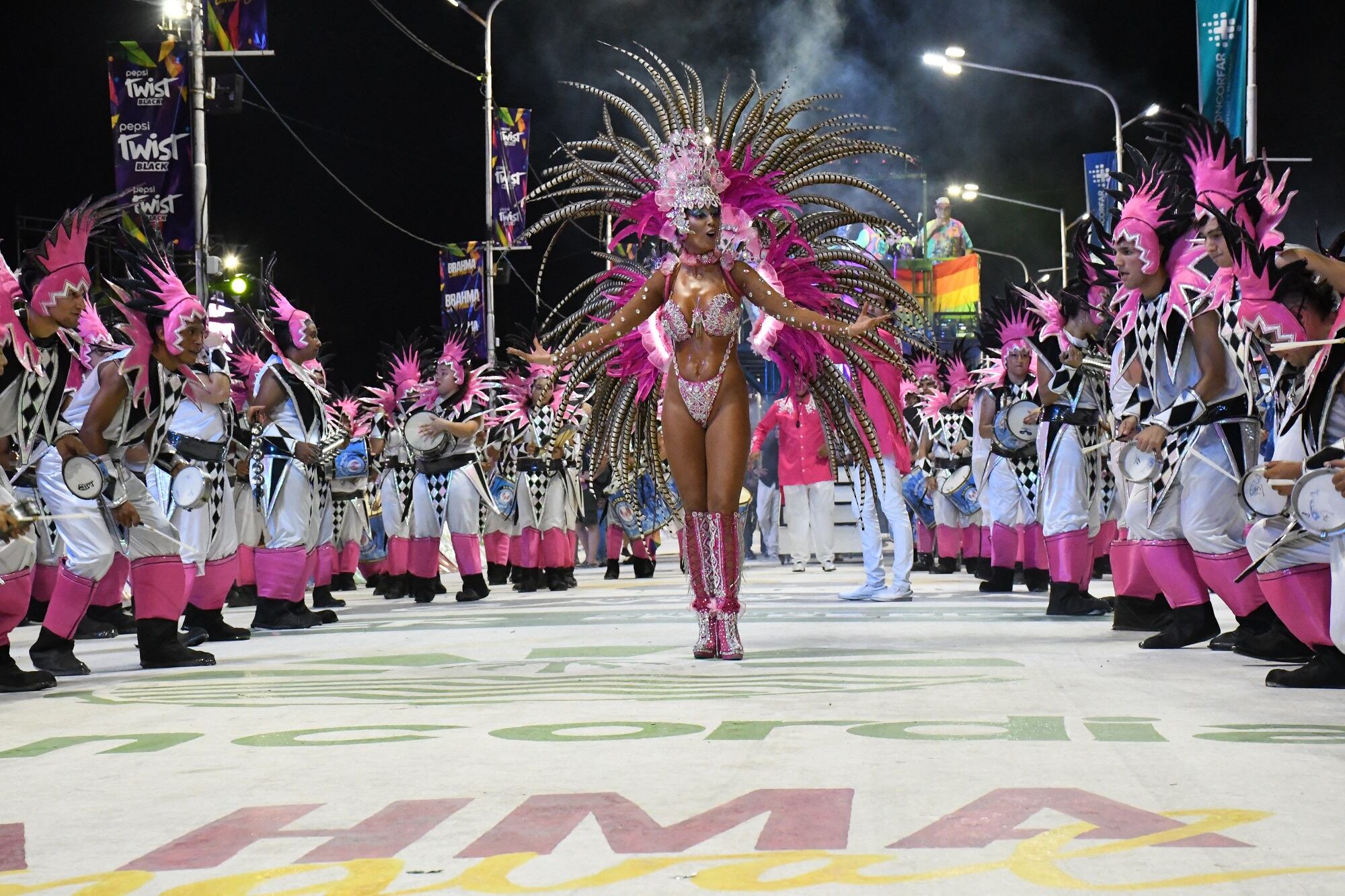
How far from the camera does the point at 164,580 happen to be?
311 inches

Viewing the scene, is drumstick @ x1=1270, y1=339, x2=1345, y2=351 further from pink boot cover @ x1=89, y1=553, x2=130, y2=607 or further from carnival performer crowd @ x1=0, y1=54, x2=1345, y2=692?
pink boot cover @ x1=89, y1=553, x2=130, y2=607

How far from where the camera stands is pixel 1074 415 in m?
9.95

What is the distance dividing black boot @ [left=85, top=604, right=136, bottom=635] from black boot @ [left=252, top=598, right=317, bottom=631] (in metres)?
0.83

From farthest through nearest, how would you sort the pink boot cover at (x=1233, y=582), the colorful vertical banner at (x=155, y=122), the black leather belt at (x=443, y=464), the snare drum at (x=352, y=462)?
1. the colorful vertical banner at (x=155, y=122)
2. the snare drum at (x=352, y=462)
3. the black leather belt at (x=443, y=464)
4. the pink boot cover at (x=1233, y=582)

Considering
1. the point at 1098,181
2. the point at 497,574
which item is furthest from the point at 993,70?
the point at 497,574

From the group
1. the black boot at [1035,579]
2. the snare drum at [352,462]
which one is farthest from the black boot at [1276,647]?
the snare drum at [352,462]

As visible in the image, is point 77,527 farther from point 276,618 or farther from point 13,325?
point 276,618

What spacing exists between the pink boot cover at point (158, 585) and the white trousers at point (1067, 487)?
17.5 ft

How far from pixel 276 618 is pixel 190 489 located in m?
1.59

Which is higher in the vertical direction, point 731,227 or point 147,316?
point 731,227

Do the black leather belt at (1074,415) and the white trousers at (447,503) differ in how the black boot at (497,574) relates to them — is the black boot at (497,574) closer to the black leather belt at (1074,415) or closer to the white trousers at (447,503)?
the white trousers at (447,503)

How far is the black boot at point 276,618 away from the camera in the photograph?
10.7 meters

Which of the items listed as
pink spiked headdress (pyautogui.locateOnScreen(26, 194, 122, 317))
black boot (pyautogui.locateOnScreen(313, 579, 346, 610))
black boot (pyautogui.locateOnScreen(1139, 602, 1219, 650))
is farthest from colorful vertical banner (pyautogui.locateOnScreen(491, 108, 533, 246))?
black boot (pyautogui.locateOnScreen(1139, 602, 1219, 650))

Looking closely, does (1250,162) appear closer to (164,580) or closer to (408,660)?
(408,660)
